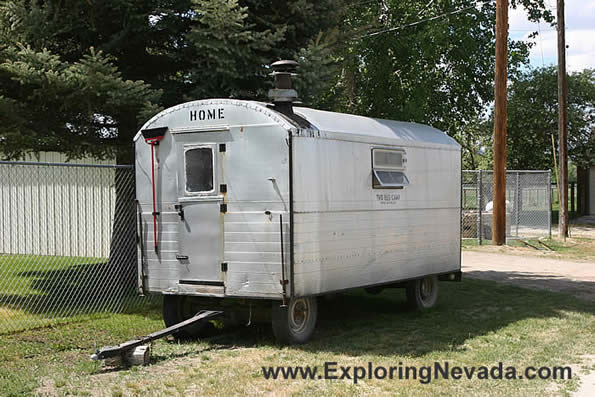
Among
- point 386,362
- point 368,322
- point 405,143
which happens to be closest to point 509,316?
point 368,322

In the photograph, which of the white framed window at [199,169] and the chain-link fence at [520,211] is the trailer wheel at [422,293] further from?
the chain-link fence at [520,211]

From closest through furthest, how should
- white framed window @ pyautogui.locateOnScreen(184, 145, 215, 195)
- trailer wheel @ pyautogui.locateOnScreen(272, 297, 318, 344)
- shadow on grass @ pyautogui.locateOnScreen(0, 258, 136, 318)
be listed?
1. trailer wheel @ pyautogui.locateOnScreen(272, 297, 318, 344)
2. white framed window @ pyautogui.locateOnScreen(184, 145, 215, 195)
3. shadow on grass @ pyautogui.locateOnScreen(0, 258, 136, 318)

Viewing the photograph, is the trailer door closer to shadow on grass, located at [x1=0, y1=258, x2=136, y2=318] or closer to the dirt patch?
shadow on grass, located at [x1=0, y1=258, x2=136, y2=318]

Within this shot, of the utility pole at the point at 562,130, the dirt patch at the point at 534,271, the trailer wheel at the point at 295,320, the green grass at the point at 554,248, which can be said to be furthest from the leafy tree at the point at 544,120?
the trailer wheel at the point at 295,320

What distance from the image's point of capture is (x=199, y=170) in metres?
9.05

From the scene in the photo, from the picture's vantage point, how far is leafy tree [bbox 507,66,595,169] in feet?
113

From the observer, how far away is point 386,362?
788 cm

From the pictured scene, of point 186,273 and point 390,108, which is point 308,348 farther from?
point 390,108

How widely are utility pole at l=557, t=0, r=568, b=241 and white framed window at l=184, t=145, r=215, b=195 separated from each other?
17.1 m

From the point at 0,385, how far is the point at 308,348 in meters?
3.35

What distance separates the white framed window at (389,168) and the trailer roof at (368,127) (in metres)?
0.22

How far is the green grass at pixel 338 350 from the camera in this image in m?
6.89

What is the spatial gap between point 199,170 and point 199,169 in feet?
0.04

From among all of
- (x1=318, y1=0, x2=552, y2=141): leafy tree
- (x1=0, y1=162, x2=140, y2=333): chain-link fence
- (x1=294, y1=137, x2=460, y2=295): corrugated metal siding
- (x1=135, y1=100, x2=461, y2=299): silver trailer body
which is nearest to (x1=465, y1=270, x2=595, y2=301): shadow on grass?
(x1=294, y1=137, x2=460, y2=295): corrugated metal siding
